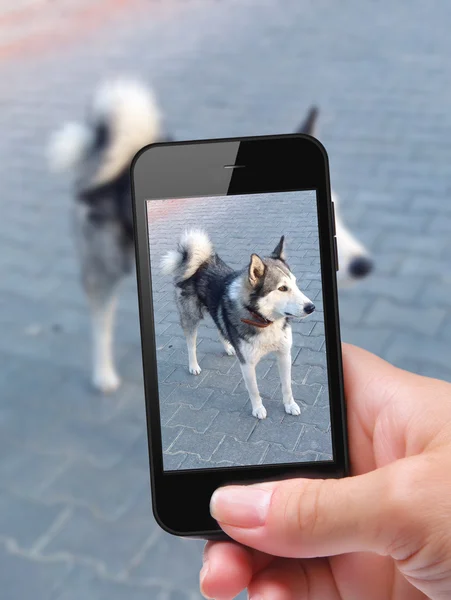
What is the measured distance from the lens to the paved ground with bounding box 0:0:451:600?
1.55 m

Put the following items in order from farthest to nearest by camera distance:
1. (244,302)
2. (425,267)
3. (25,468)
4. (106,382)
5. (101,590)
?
(425,267), (106,382), (25,468), (101,590), (244,302)

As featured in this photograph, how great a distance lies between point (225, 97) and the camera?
3.05 meters

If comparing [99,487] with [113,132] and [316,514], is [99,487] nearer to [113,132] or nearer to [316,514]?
[113,132]

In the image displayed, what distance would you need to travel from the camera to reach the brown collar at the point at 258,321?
38.4 inches

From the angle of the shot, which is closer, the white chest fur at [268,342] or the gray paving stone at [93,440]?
the white chest fur at [268,342]

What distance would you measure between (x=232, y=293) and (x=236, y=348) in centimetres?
7

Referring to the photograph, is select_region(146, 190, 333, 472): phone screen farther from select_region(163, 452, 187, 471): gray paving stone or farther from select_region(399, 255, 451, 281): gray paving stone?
select_region(399, 255, 451, 281): gray paving stone

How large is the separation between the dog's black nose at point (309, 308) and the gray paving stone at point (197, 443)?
19 cm

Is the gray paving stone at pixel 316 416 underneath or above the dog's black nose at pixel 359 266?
underneath

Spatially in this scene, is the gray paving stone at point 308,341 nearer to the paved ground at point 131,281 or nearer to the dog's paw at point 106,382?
the paved ground at point 131,281

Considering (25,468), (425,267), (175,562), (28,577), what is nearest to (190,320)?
(175,562)

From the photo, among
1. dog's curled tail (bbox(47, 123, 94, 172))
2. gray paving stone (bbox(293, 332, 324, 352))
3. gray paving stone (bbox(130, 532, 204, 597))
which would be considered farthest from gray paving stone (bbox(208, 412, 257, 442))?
dog's curled tail (bbox(47, 123, 94, 172))

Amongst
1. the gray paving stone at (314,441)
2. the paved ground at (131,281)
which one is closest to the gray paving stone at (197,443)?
the gray paving stone at (314,441)

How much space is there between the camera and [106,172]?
1.61m
